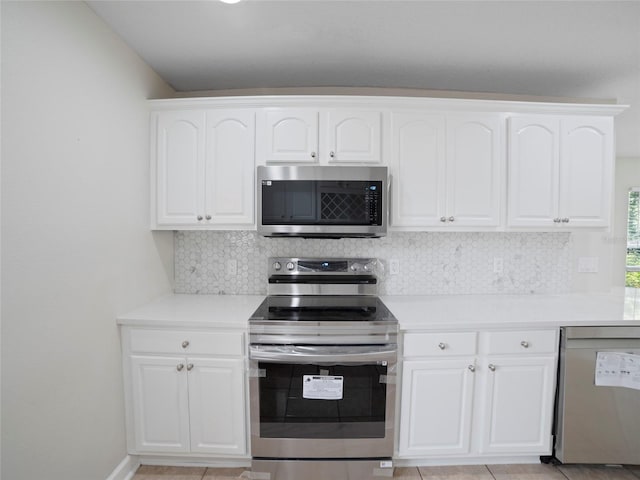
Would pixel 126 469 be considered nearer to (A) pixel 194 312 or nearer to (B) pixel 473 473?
(A) pixel 194 312

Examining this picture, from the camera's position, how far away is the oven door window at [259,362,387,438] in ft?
5.24

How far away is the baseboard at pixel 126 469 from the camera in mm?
1585

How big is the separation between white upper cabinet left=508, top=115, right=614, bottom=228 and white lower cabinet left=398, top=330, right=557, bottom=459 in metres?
0.80

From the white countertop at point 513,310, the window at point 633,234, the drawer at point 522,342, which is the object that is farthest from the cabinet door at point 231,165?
the window at point 633,234

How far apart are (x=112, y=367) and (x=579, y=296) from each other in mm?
3136

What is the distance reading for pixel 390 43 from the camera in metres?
1.66

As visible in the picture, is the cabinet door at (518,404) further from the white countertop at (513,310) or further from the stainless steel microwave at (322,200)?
the stainless steel microwave at (322,200)

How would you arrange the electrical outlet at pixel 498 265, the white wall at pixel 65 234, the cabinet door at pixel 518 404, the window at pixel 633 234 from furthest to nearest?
the window at pixel 633 234 → the electrical outlet at pixel 498 265 → the cabinet door at pixel 518 404 → the white wall at pixel 65 234

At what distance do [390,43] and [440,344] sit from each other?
171 centimetres

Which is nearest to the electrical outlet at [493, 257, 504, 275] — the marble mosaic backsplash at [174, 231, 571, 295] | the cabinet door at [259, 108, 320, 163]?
the marble mosaic backsplash at [174, 231, 571, 295]

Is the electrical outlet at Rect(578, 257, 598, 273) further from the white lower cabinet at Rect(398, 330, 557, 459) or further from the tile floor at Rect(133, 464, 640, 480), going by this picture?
the tile floor at Rect(133, 464, 640, 480)

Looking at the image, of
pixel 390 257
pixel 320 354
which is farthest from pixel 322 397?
pixel 390 257

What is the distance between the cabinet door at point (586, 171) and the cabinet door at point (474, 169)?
44cm

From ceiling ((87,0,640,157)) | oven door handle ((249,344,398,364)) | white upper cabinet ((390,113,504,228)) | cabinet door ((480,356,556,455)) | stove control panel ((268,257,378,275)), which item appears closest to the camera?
ceiling ((87,0,640,157))
